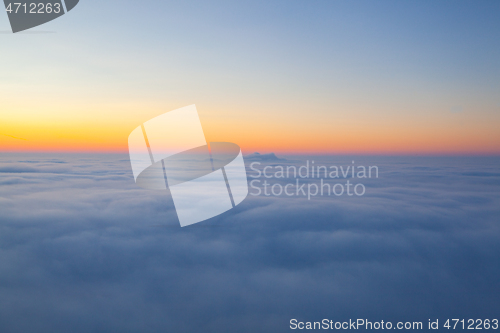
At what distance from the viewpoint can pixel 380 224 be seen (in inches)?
1590

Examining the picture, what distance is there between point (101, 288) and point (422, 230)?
42135 millimetres

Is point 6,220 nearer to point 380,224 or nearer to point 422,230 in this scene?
point 380,224

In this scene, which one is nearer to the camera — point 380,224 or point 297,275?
point 297,275

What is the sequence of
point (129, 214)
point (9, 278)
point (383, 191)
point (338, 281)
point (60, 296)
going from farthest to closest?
1. point (383, 191)
2. point (129, 214)
3. point (338, 281)
4. point (9, 278)
5. point (60, 296)

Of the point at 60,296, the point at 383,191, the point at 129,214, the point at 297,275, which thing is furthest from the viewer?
the point at 383,191

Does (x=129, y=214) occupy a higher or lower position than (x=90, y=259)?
lower

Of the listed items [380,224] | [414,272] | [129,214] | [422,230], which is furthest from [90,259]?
[422,230]

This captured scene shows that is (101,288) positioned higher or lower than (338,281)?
higher

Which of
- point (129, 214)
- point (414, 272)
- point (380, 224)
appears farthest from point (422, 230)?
point (129, 214)

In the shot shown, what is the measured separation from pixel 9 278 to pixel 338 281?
3003 centimetres

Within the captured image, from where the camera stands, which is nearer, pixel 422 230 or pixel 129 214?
pixel 422 230

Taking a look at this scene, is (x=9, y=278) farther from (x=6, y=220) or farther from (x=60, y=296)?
(x=6, y=220)

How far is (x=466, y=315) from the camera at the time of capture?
22.3 m

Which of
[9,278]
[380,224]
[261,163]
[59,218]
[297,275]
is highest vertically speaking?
[9,278]
